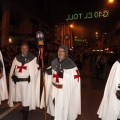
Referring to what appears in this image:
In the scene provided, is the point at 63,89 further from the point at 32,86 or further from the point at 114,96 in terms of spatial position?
the point at 32,86

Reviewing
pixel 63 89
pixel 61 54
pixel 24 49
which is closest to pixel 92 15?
pixel 24 49

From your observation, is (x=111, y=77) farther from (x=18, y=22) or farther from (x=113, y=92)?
(x=18, y=22)

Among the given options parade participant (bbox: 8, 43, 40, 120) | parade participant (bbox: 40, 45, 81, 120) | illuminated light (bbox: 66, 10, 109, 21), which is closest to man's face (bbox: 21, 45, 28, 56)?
parade participant (bbox: 8, 43, 40, 120)

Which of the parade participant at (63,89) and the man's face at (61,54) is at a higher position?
the man's face at (61,54)

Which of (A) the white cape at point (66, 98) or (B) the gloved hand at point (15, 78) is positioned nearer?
(A) the white cape at point (66, 98)

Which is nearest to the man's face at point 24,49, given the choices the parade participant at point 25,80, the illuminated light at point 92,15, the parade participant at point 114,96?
the parade participant at point 25,80

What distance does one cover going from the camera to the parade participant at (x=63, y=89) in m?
5.47

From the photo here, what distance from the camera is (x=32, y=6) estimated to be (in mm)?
30984

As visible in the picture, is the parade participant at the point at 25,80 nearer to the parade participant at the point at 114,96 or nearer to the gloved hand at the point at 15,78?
the gloved hand at the point at 15,78

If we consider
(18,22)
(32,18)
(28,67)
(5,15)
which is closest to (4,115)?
(28,67)

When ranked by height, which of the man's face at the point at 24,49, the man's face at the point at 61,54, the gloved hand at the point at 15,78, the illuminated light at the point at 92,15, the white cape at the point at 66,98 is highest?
the illuminated light at the point at 92,15

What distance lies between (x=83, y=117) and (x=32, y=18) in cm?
2682

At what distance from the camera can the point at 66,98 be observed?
550cm

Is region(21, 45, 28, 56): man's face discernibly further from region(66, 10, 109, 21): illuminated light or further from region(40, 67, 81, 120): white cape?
region(66, 10, 109, 21): illuminated light
